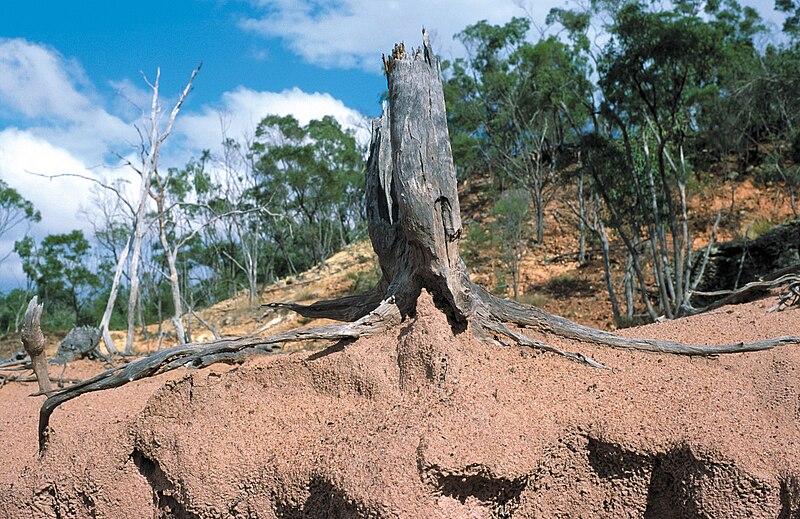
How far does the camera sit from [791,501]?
295 centimetres

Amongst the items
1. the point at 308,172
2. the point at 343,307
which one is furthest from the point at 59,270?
the point at 343,307

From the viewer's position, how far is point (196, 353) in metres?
3.74

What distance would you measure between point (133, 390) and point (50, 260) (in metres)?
24.8

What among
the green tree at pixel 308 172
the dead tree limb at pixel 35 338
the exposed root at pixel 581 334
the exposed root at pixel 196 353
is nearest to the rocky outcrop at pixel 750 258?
the exposed root at pixel 581 334

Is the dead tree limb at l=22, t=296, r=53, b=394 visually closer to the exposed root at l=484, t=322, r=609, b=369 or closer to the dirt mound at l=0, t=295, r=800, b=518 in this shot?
the dirt mound at l=0, t=295, r=800, b=518

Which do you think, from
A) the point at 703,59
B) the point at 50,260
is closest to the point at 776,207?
the point at 703,59

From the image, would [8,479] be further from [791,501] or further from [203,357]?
[791,501]

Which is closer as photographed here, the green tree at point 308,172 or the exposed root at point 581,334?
the exposed root at point 581,334

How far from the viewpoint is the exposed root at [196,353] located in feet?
11.7

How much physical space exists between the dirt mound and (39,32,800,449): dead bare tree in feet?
0.30

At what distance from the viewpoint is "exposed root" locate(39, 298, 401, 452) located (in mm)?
3570

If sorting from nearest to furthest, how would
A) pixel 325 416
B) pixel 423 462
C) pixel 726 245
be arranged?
pixel 423 462 < pixel 325 416 < pixel 726 245

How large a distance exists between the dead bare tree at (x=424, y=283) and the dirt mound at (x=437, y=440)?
A: 3.6 inches

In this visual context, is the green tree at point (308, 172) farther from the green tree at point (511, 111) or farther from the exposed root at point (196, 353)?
the exposed root at point (196, 353)
